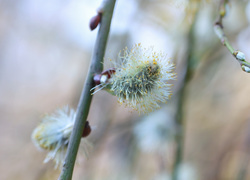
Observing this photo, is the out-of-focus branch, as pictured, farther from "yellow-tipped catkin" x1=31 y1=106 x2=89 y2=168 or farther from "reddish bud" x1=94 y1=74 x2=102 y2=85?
"yellow-tipped catkin" x1=31 y1=106 x2=89 y2=168

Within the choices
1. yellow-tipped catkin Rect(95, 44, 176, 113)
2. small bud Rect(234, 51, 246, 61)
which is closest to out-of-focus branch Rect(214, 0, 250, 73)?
small bud Rect(234, 51, 246, 61)

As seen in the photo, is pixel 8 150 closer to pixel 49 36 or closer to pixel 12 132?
pixel 12 132

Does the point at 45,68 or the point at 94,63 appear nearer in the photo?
the point at 94,63

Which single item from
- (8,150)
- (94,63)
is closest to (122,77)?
(94,63)

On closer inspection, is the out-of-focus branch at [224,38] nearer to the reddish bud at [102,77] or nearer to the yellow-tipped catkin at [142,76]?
the yellow-tipped catkin at [142,76]

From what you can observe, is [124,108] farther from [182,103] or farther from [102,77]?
[102,77]

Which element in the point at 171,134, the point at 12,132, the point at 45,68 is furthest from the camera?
the point at 45,68

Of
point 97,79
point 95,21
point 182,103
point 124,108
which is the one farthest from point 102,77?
point 124,108
